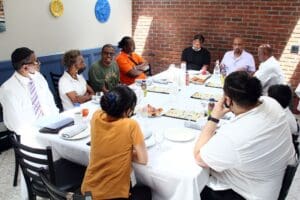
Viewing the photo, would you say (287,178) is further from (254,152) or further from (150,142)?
(150,142)

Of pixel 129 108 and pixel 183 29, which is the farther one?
pixel 183 29

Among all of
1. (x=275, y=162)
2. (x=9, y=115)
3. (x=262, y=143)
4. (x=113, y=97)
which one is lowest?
(x=9, y=115)

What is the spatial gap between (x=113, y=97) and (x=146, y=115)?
0.73 meters

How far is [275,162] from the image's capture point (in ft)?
4.81

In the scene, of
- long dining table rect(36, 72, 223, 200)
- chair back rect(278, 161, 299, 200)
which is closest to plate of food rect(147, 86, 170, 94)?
long dining table rect(36, 72, 223, 200)

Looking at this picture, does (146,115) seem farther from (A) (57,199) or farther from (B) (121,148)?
(A) (57,199)

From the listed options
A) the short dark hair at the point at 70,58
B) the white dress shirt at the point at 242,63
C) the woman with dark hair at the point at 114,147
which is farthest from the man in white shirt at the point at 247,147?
the white dress shirt at the point at 242,63

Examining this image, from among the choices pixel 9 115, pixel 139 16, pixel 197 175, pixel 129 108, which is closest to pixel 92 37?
pixel 139 16

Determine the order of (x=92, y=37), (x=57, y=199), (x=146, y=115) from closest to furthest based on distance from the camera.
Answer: (x=57, y=199) → (x=146, y=115) → (x=92, y=37)

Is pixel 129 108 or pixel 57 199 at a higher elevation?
pixel 129 108

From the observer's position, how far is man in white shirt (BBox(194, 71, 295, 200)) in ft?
4.60

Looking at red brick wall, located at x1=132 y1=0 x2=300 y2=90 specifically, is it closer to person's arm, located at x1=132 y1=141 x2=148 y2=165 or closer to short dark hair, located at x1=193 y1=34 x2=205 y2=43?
short dark hair, located at x1=193 y1=34 x2=205 y2=43

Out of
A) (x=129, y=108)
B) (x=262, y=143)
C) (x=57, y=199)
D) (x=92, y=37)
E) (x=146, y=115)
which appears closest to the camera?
(x=57, y=199)

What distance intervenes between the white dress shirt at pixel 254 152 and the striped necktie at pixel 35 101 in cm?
150
